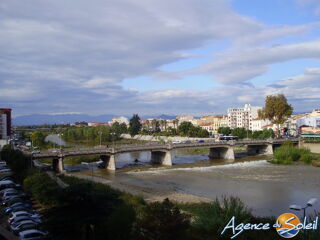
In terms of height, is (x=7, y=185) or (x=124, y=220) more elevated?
(x=124, y=220)

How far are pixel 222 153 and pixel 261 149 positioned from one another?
40.4 feet

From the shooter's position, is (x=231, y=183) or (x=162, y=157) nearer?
→ (x=231, y=183)

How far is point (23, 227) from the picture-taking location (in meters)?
19.3

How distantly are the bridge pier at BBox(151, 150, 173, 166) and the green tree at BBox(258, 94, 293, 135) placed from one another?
3262 cm

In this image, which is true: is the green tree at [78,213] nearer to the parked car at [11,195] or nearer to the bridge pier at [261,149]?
the parked car at [11,195]

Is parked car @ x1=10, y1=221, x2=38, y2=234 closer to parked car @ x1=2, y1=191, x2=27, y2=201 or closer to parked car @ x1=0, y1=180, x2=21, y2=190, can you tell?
parked car @ x1=2, y1=191, x2=27, y2=201

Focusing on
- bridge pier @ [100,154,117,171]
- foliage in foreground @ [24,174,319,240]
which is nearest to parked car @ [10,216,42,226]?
foliage in foreground @ [24,174,319,240]

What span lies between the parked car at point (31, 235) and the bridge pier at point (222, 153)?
5282 centimetres

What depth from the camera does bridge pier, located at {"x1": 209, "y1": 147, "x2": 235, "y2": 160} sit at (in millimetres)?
67125

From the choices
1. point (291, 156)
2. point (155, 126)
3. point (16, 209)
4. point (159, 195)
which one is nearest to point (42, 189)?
point (16, 209)

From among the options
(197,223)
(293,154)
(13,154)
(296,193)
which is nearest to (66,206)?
(197,223)

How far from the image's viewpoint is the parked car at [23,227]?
62.5 feet

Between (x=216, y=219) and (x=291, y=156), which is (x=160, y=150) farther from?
(x=216, y=219)

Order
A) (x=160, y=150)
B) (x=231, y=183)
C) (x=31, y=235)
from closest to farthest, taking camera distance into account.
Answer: (x=31, y=235) → (x=231, y=183) → (x=160, y=150)
